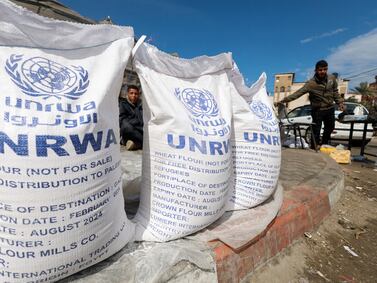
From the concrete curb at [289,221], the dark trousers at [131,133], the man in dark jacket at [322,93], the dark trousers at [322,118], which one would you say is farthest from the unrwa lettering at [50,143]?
the dark trousers at [322,118]

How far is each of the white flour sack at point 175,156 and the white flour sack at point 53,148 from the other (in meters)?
0.20

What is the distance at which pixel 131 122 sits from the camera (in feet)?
11.5

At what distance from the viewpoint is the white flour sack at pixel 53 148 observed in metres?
0.79

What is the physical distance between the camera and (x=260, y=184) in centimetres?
153

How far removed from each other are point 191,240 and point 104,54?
79 cm

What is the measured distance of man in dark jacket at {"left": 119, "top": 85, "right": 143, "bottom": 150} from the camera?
3445mm

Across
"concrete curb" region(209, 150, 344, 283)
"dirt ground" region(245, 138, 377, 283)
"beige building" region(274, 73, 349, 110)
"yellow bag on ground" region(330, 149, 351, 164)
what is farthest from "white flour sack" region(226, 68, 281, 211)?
"beige building" region(274, 73, 349, 110)

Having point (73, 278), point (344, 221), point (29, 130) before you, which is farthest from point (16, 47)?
point (344, 221)

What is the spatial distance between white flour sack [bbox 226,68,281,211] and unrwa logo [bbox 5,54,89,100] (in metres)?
0.79

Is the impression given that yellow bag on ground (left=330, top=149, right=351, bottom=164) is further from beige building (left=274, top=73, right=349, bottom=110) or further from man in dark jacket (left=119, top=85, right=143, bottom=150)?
beige building (left=274, top=73, right=349, bottom=110)

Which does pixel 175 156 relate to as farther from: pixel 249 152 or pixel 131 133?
pixel 131 133

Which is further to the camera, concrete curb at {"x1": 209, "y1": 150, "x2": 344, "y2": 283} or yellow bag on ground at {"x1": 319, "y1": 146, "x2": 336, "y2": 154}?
yellow bag on ground at {"x1": 319, "y1": 146, "x2": 336, "y2": 154}

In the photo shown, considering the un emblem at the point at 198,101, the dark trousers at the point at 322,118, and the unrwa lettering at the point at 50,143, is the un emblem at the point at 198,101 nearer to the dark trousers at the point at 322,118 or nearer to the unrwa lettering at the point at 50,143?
the unrwa lettering at the point at 50,143

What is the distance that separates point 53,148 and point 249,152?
0.96 m
